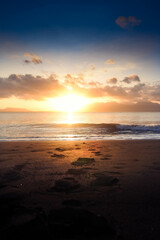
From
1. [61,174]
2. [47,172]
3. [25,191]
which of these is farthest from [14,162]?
[25,191]

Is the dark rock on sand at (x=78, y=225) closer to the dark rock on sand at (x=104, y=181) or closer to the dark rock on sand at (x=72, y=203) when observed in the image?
the dark rock on sand at (x=72, y=203)

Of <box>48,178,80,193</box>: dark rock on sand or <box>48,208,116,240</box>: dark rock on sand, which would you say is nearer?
<box>48,208,116,240</box>: dark rock on sand

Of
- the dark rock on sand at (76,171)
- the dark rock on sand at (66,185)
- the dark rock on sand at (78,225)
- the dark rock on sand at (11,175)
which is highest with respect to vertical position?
the dark rock on sand at (76,171)

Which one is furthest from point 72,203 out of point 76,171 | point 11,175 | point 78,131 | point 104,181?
point 78,131

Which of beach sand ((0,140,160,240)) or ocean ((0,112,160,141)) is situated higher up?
ocean ((0,112,160,141))

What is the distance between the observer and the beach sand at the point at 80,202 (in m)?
2.88

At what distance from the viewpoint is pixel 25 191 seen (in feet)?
14.7

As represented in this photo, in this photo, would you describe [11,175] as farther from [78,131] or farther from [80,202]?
[78,131]

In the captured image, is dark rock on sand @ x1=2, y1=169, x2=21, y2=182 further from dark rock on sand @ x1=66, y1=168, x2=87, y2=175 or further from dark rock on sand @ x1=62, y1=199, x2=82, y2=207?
dark rock on sand @ x1=62, y1=199, x2=82, y2=207

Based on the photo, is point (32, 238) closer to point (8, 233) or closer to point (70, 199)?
point (8, 233)

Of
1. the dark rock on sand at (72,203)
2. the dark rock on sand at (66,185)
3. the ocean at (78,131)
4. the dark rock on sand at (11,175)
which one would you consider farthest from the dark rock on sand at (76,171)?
the ocean at (78,131)

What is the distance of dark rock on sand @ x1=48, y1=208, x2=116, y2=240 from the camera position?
9.22 feet

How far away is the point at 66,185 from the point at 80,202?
40.3 inches

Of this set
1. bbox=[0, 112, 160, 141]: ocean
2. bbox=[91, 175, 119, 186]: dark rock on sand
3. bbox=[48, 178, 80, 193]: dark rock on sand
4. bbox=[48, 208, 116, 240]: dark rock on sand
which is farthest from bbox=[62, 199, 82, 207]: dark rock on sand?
bbox=[0, 112, 160, 141]: ocean
